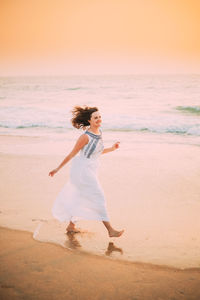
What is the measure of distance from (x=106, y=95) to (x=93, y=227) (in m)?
31.2

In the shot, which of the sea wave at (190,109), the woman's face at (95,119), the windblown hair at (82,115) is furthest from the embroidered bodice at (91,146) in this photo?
the sea wave at (190,109)

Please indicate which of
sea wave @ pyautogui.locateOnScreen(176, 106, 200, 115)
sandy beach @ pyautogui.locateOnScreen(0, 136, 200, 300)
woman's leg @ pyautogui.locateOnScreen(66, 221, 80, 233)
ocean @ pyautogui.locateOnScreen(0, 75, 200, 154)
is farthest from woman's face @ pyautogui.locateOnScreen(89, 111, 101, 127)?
sea wave @ pyautogui.locateOnScreen(176, 106, 200, 115)

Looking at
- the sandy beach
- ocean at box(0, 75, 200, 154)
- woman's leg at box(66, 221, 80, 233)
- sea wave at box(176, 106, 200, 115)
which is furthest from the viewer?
sea wave at box(176, 106, 200, 115)

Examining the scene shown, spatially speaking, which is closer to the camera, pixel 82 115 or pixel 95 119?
pixel 95 119

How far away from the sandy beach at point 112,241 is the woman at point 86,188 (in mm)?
314

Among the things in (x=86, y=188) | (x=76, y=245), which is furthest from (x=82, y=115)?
(x=76, y=245)

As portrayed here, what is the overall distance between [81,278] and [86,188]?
4.09 feet

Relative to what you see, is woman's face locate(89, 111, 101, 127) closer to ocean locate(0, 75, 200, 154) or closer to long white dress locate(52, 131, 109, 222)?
long white dress locate(52, 131, 109, 222)

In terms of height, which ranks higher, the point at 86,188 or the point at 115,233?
the point at 86,188

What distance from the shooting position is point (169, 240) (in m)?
4.06

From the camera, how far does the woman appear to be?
4.04 meters

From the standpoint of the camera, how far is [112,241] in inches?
161

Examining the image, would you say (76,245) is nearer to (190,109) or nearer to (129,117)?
(129,117)

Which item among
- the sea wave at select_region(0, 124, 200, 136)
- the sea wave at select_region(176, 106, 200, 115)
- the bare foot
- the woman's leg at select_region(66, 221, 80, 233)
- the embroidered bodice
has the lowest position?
the sea wave at select_region(0, 124, 200, 136)
